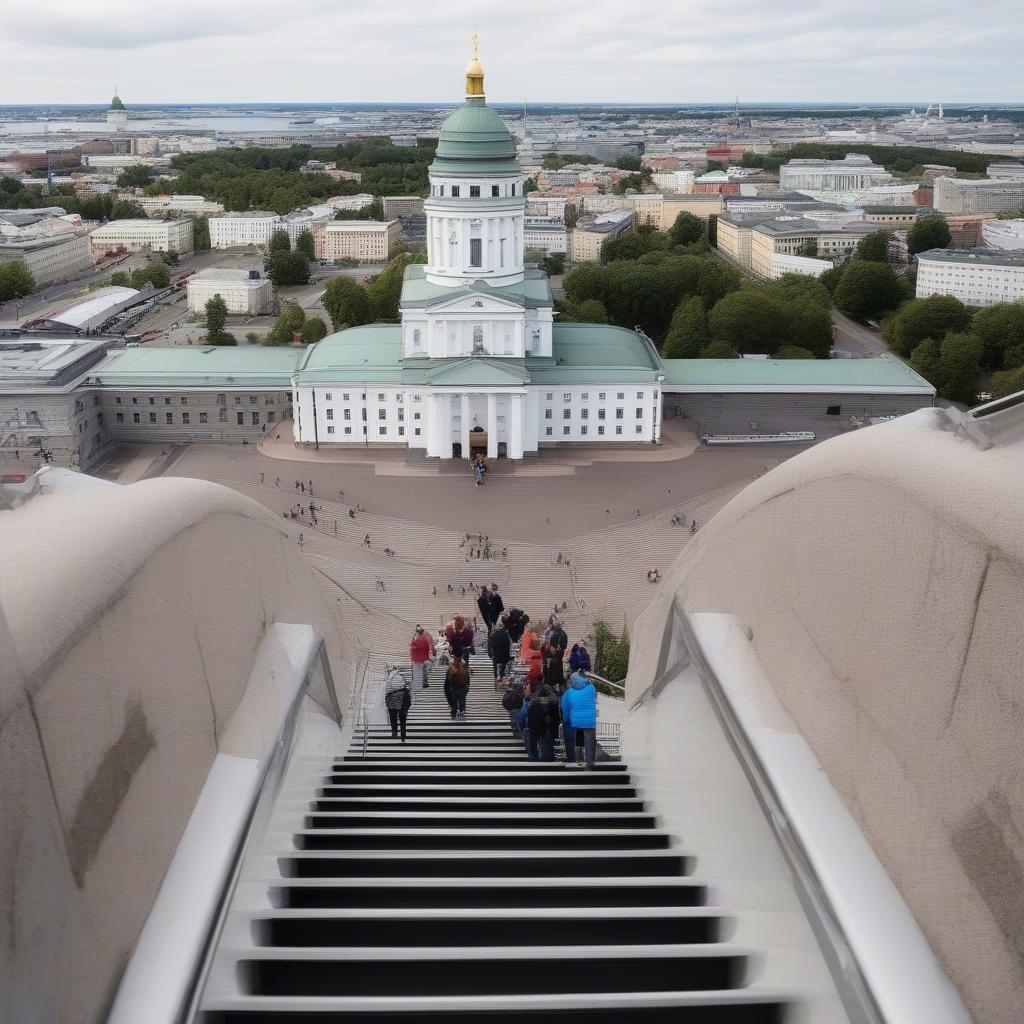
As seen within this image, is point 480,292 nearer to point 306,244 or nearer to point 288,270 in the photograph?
point 288,270

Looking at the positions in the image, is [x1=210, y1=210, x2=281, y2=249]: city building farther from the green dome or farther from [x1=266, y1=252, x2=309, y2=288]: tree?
the green dome

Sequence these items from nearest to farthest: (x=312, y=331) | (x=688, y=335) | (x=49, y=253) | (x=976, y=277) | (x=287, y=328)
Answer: (x=688, y=335), (x=312, y=331), (x=287, y=328), (x=976, y=277), (x=49, y=253)

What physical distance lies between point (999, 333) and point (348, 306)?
26325 mm

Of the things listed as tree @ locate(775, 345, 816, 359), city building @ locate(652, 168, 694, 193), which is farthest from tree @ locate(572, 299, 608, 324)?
city building @ locate(652, 168, 694, 193)

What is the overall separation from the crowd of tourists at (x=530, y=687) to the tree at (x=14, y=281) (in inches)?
2403

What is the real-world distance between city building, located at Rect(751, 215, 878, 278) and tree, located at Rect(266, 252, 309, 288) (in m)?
28.6

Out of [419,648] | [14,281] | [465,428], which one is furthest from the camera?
[14,281]

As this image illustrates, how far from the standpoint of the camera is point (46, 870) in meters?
2.83

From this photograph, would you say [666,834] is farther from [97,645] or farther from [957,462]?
[97,645]

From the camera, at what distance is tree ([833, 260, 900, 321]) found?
59.9 m

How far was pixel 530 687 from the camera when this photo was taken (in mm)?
10047

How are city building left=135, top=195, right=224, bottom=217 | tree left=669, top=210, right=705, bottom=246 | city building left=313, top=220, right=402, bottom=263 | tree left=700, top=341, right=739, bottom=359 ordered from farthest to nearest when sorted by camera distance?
city building left=135, top=195, right=224, bottom=217 < city building left=313, top=220, right=402, bottom=263 < tree left=669, top=210, right=705, bottom=246 < tree left=700, top=341, right=739, bottom=359

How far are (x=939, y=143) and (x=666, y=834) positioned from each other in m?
207

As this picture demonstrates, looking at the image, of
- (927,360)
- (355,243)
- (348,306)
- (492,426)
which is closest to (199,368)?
(492,426)
